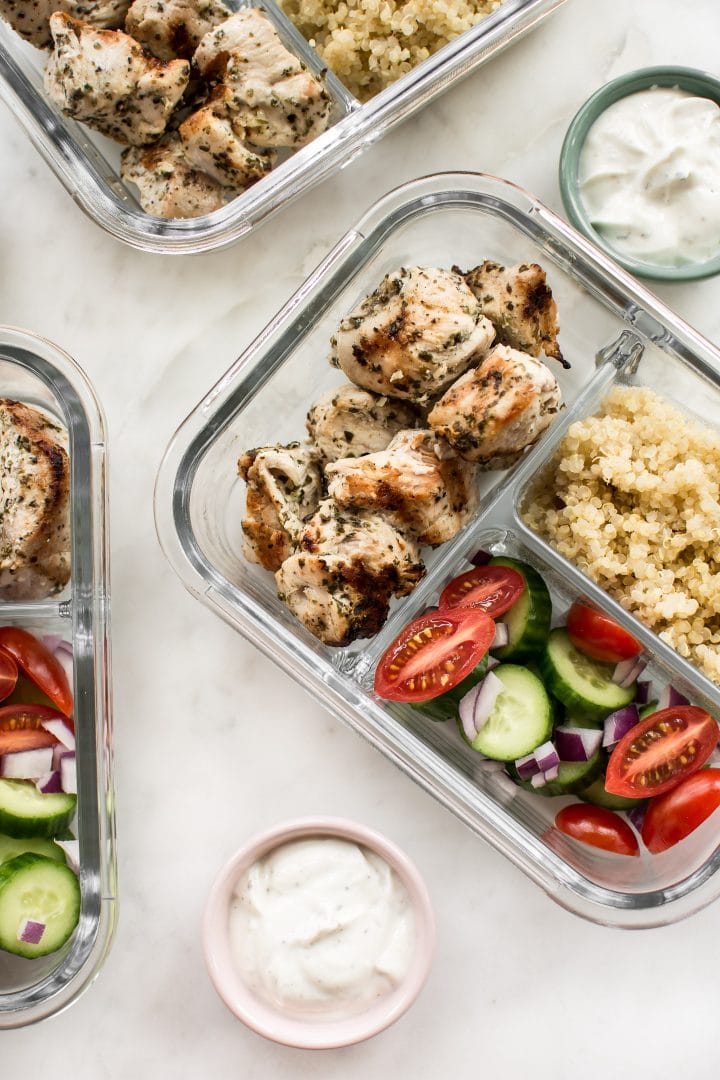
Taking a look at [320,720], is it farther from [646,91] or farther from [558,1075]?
[646,91]

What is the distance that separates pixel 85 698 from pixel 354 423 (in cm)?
89

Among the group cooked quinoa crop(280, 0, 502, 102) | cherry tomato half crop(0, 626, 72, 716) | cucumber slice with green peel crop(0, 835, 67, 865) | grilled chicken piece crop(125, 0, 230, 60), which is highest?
cooked quinoa crop(280, 0, 502, 102)

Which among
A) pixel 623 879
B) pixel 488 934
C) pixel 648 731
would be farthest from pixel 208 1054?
pixel 648 731

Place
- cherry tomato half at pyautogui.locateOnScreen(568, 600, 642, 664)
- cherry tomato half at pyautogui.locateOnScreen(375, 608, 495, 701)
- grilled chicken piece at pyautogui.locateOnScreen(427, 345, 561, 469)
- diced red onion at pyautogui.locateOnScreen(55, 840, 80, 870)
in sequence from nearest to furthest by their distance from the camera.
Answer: grilled chicken piece at pyautogui.locateOnScreen(427, 345, 561, 469) < cherry tomato half at pyautogui.locateOnScreen(375, 608, 495, 701) < cherry tomato half at pyautogui.locateOnScreen(568, 600, 642, 664) < diced red onion at pyautogui.locateOnScreen(55, 840, 80, 870)

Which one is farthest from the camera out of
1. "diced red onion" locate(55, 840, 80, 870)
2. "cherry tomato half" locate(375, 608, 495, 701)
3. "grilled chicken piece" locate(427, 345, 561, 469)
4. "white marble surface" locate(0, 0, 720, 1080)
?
"white marble surface" locate(0, 0, 720, 1080)

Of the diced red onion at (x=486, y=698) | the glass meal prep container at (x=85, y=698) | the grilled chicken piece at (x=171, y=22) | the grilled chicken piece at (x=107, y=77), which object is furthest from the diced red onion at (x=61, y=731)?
the grilled chicken piece at (x=171, y=22)

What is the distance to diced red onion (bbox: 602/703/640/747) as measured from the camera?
7.81 ft

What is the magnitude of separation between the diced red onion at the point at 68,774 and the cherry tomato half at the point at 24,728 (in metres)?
0.05

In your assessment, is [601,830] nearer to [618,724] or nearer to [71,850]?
[618,724]

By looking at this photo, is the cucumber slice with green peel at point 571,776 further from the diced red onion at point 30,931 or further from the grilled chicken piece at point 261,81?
the grilled chicken piece at point 261,81

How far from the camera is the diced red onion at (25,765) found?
241 centimetres

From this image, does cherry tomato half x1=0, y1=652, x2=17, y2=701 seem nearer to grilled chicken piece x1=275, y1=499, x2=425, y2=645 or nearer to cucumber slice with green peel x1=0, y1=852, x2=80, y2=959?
cucumber slice with green peel x1=0, y1=852, x2=80, y2=959

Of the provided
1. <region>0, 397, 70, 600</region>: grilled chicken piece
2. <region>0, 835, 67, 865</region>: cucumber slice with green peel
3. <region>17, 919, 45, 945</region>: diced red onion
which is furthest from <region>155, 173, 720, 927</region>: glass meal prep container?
<region>17, 919, 45, 945</region>: diced red onion

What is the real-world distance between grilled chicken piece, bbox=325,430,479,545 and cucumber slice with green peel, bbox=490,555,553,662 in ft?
0.75
